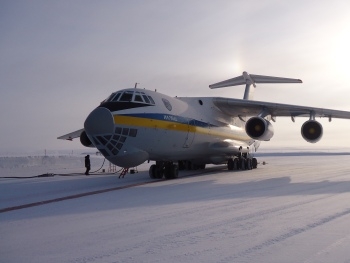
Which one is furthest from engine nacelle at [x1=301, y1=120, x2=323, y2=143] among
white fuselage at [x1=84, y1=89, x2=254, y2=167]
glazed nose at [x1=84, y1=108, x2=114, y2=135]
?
glazed nose at [x1=84, y1=108, x2=114, y2=135]

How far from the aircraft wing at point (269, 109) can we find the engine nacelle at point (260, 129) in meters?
0.86

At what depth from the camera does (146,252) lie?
3596 millimetres

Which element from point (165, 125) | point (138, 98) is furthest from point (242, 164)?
point (138, 98)

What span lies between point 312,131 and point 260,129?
6.02 feet

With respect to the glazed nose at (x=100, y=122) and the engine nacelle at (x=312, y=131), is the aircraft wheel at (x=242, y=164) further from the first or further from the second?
the glazed nose at (x=100, y=122)

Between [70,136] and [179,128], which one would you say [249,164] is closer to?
[179,128]

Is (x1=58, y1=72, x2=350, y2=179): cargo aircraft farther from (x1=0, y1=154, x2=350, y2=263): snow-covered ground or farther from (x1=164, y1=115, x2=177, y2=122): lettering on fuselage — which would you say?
(x1=0, y1=154, x2=350, y2=263): snow-covered ground

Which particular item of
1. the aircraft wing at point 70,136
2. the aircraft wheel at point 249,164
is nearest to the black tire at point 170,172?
the aircraft wheel at point 249,164

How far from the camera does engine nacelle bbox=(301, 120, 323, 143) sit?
13.7 m


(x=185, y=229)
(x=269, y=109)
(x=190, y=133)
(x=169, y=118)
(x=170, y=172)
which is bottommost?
(x=185, y=229)

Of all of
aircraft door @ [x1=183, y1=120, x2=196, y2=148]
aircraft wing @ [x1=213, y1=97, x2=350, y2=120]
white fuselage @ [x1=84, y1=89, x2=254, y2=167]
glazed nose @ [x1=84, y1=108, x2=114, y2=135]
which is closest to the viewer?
glazed nose @ [x1=84, y1=108, x2=114, y2=135]

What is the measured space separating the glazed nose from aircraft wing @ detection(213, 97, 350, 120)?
6684 millimetres

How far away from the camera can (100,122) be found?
31.8ft

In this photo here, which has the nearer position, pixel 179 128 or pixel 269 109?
pixel 179 128
